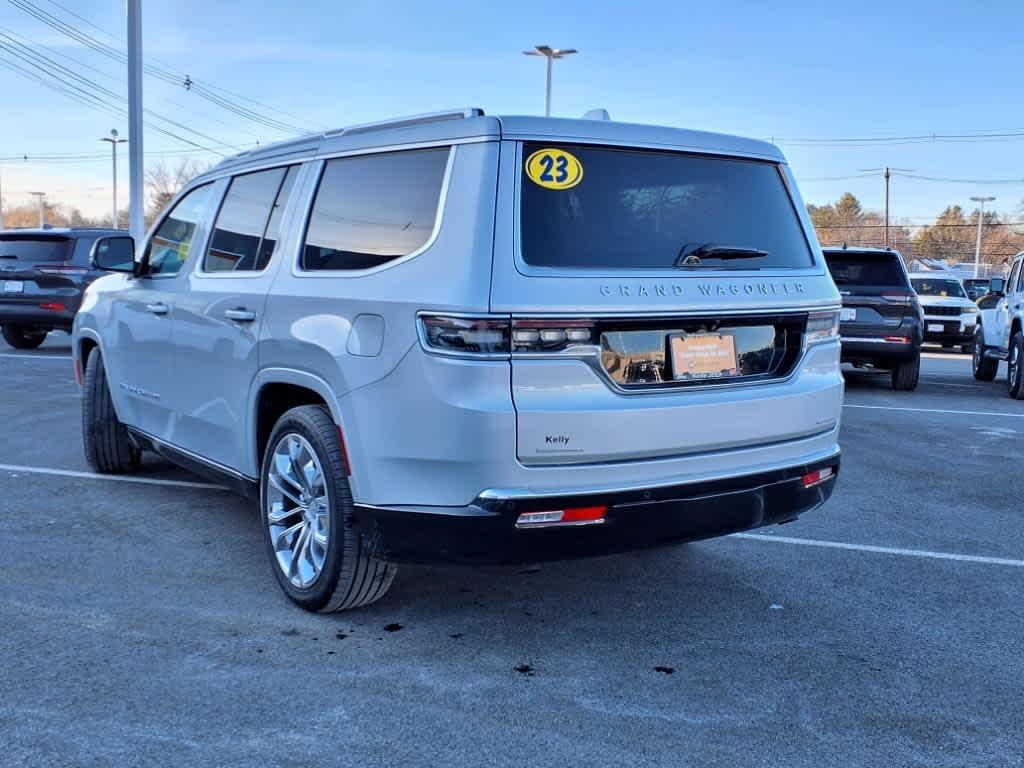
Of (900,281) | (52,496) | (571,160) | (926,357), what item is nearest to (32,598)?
(52,496)

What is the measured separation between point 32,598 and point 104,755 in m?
1.55

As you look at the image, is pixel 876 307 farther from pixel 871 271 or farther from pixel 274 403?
pixel 274 403

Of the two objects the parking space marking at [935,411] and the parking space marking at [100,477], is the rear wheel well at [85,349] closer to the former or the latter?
the parking space marking at [100,477]

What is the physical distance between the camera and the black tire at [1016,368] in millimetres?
12203

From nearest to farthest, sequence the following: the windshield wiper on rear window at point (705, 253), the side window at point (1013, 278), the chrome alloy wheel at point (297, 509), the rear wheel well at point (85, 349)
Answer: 1. the windshield wiper on rear window at point (705, 253)
2. the chrome alloy wheel at point (297, 509)
3. the rear wheel well at point (85, 349)
4. the side window at point (1013, 278)

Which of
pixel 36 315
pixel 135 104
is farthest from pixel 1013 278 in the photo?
pixel 135 104

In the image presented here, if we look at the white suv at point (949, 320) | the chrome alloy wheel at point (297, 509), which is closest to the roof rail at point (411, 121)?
the chrome alloy wheel at point (297, 509)

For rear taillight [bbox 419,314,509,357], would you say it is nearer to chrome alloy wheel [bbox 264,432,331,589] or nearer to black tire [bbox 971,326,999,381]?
chrome alloy wheel [bbox 264,432,331,589]

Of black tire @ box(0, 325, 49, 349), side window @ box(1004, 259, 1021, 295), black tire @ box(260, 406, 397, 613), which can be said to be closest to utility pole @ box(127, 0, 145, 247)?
black tire @ box(0, 325, 49, 349)

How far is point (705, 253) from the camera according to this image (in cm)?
380

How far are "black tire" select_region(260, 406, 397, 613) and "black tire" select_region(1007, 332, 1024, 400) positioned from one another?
34.2 ft

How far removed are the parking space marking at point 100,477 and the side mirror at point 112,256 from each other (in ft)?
4.60

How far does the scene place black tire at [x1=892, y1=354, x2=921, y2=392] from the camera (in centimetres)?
1270

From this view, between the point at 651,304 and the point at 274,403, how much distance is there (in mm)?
1767
